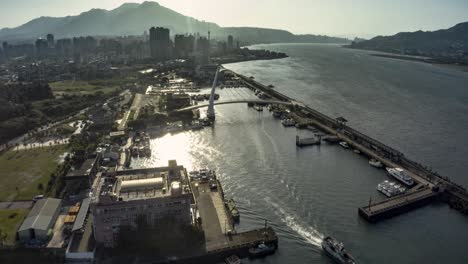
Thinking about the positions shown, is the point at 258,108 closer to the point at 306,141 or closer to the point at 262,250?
the point at 306,141

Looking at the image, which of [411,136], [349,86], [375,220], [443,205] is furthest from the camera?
[349,86]

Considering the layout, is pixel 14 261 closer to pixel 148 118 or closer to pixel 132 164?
pixel 132 164

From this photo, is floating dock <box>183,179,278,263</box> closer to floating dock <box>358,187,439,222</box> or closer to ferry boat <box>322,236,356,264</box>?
ferry boat <box>322,236,356,264</box>

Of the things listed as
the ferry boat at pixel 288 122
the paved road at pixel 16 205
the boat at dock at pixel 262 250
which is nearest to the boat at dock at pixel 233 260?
the boat at dock at pixel 262 250

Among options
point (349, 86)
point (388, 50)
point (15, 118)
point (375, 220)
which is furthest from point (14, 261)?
point (388, 50)

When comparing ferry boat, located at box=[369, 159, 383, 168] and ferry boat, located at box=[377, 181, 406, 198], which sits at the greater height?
ferry boat, located at box=[369, 159, 383, 168]

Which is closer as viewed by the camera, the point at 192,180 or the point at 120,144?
the point at 192,180

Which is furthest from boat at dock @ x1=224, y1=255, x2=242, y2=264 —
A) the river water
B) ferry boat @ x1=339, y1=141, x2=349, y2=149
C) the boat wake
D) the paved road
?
ferry boat @ x1=339, y1=141, x2=349, y2=149

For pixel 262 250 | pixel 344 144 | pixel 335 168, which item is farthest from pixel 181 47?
pixel 262 250
